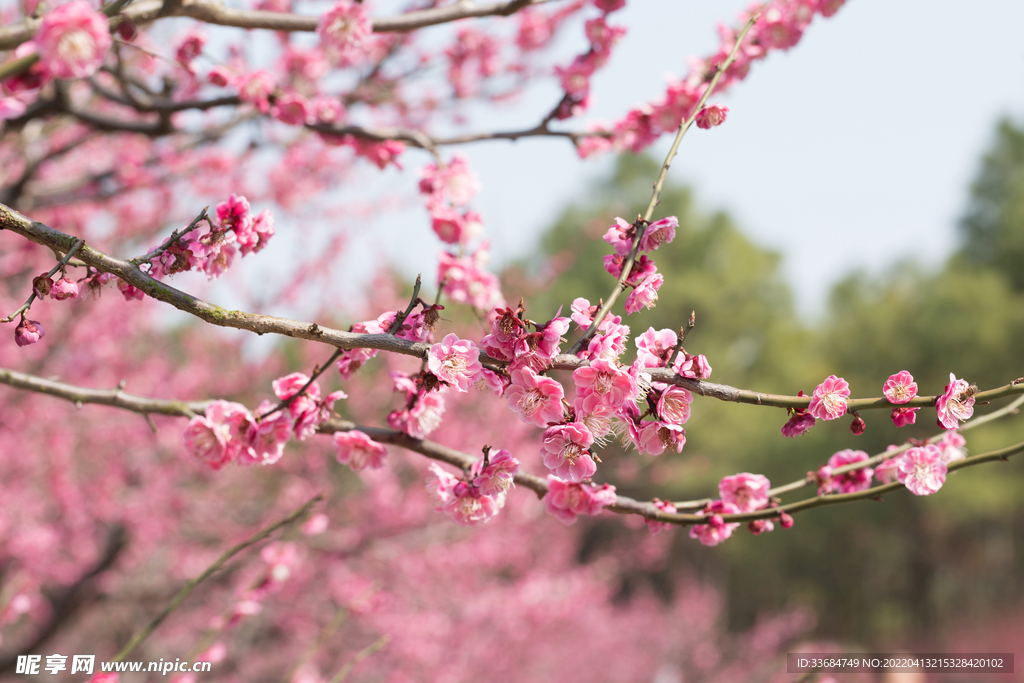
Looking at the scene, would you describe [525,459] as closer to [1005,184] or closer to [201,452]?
[201,452]

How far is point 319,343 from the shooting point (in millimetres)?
2787

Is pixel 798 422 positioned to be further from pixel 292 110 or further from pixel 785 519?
pixel 292 110

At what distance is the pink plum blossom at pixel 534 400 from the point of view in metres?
1.04

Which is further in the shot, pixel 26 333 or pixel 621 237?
pixel 621 237

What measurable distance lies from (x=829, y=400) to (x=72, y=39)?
140cm

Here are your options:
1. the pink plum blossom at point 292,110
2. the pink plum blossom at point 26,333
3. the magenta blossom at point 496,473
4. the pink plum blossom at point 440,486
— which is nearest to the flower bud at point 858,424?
the magenta blossom at point 496,473

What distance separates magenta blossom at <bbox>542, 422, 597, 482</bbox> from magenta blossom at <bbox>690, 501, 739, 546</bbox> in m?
0.43

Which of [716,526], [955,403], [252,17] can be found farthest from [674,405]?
[252,17]

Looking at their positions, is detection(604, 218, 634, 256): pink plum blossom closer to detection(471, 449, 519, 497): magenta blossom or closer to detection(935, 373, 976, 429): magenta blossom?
detection(471, 449, 519, 497): magenta blossom

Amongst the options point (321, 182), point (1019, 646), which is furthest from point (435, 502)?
point (1019, 646)

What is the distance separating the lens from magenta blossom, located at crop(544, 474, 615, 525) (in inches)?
53.2

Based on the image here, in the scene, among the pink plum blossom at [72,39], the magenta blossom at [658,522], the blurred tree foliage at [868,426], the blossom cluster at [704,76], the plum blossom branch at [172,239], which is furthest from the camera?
the blurred tree foliage at [868,426]

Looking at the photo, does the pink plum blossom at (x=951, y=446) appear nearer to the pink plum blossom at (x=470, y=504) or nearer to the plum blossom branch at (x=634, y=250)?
the plum blossom branch at (x=634, y=250)

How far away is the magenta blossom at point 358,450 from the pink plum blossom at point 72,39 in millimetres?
841
